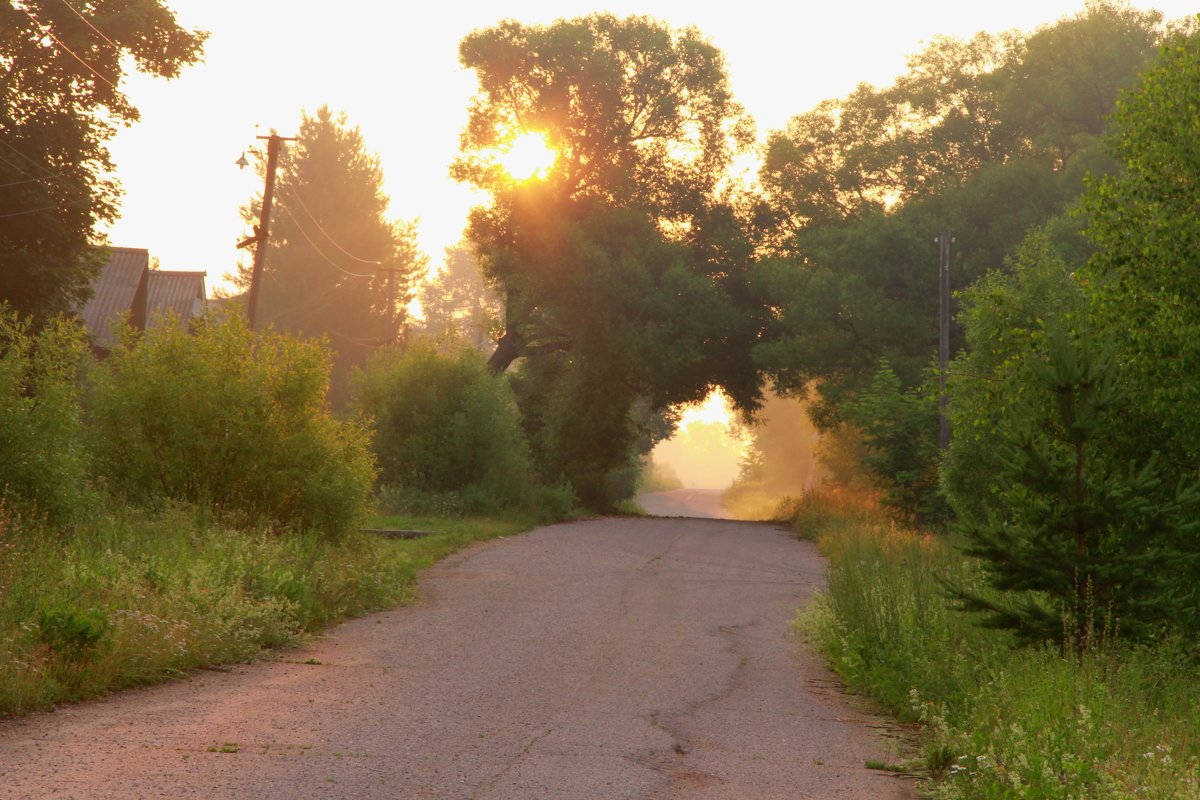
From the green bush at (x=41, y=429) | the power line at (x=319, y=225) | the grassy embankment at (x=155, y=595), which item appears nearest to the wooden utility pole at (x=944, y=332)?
the grassy embankment at (x=155, y=595)

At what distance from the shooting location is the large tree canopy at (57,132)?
27484 millimetres

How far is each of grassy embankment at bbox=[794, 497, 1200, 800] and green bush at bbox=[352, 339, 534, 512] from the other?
18.9 metres

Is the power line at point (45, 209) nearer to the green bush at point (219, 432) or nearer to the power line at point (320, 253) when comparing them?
the green bush at point (219, 432)

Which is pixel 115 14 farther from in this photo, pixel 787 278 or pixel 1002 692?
pixel 1002 692

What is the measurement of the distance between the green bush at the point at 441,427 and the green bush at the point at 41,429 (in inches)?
666

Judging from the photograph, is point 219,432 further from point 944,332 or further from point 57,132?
point 944,332

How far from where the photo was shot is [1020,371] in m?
11.9

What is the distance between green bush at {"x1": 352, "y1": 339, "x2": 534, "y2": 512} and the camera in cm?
3209

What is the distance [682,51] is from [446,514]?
22125 millimetres

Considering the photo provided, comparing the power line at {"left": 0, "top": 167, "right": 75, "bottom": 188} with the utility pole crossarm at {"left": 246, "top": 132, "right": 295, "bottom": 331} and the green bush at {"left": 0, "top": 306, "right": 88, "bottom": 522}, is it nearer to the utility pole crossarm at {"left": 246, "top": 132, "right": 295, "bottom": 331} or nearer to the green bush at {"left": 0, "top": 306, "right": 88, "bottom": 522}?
the utility pole crossarm at {"left": 246, "top": 132, "right": 295, "bottom": 331}

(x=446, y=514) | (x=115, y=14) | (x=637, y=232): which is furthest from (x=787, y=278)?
(x=115, y=14)

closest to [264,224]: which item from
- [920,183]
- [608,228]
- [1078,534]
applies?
[608,228]

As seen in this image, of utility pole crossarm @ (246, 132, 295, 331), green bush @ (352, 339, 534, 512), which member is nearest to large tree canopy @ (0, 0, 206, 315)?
utility pole crossarm @ (246, 132, 295, 331)

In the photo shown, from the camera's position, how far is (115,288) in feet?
150
